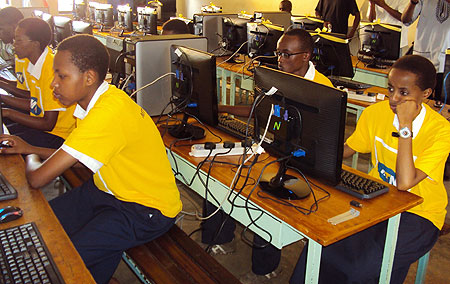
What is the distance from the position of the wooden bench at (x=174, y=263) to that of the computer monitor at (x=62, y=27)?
394 centimetres

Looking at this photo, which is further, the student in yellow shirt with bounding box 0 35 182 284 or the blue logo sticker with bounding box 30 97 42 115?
the blue logo sticker with bounding box 30 97 42 115

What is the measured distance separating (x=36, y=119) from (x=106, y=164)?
1.11 metres

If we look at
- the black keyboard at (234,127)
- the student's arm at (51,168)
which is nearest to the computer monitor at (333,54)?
the black keyboard at (234,127)

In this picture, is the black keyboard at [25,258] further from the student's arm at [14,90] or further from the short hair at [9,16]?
the short hair at [9,16]

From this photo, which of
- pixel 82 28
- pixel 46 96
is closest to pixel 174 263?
pixel 46 96

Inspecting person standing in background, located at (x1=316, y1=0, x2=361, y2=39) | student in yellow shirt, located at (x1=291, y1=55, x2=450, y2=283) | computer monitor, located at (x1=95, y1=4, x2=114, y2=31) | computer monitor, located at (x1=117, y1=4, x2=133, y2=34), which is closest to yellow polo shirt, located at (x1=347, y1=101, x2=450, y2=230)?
student in yellow shirt, located at (x1=291, y1=55, x2=450, y2=283)

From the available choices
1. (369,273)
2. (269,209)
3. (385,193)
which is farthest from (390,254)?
(269,209)

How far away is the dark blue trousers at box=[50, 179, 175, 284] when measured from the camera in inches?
67.2

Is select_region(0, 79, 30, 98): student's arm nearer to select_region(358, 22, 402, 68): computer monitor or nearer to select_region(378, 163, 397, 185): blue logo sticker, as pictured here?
select_region(378, 163, 397, 185): blue logo sticker

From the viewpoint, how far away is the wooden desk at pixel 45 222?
3.96 feet

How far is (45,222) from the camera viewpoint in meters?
1.45

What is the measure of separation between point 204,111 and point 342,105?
89 centimetres

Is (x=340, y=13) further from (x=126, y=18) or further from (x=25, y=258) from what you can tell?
(x=25, y=258)

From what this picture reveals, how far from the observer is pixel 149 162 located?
1.77 m
